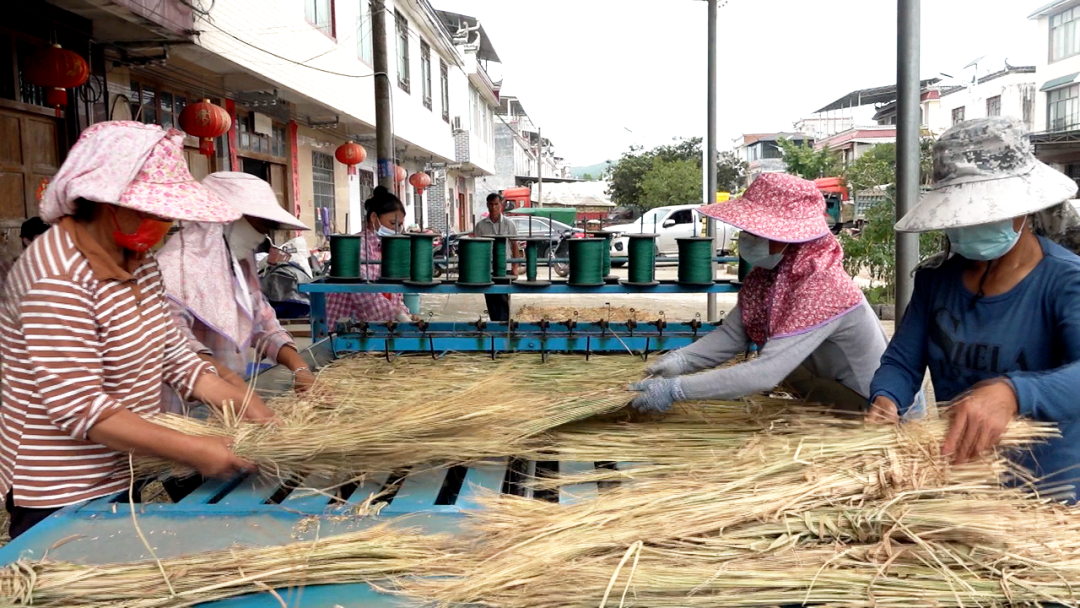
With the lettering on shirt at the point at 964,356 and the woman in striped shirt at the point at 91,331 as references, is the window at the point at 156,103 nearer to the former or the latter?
the woman in striped shirt at the point at 91,331

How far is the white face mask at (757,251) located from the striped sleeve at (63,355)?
1.61m

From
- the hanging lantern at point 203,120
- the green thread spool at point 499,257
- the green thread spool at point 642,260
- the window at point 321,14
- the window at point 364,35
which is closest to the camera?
the green thread spool at point 642,260

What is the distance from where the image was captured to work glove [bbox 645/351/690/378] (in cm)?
240

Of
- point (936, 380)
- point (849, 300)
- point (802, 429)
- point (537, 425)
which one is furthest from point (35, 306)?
point (936, 380)

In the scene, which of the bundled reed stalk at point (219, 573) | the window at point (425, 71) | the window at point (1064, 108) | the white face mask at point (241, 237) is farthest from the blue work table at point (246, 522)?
the window at point (1064, 108)

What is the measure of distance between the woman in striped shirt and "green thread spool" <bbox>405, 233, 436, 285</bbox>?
242cm

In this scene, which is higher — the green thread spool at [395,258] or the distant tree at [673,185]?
the distant tree at [673,185]

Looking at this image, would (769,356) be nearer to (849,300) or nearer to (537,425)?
(849,300)

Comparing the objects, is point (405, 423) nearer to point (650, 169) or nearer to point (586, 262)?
point (586, 262)

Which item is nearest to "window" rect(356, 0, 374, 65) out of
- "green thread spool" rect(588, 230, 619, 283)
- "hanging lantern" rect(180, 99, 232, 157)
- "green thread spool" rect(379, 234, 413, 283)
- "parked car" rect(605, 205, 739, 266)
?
"hanging lantern" rect(180, 99, 232, 157)

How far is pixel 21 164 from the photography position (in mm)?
6797

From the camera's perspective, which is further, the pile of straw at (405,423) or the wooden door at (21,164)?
the wooden door at (21,164)

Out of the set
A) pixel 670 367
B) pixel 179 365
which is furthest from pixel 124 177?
pixel 670 367

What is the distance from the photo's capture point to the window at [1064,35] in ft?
95.6
